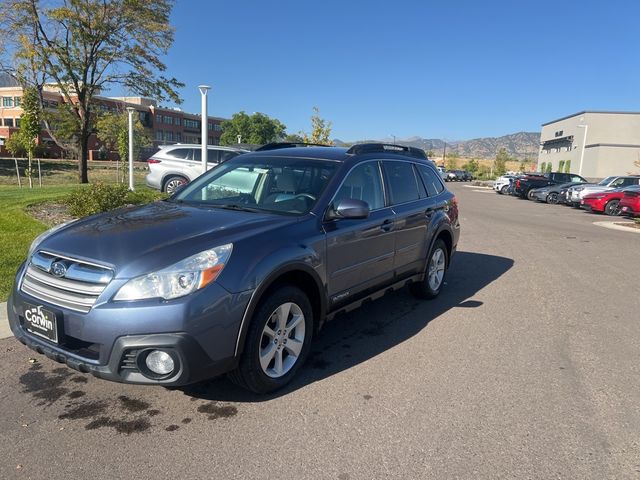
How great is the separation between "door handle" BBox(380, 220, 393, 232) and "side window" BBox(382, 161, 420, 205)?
0.96ft

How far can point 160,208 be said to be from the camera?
426cm

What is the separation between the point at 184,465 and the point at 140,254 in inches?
49.4

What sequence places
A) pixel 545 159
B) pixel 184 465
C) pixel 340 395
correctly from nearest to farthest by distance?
pixel 184 465, pixel 340 395, pixel 545 159

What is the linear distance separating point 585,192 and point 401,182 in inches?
855

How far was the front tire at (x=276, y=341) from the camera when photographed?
3.28 m

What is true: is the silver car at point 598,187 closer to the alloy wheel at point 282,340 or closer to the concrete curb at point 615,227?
the concrete curb at point 615,227

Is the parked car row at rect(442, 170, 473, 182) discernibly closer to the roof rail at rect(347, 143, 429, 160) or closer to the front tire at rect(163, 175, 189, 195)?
the front tire at rect(163, 175, 189, 195)

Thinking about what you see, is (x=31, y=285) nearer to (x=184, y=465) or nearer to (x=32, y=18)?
(x=184, y=465)

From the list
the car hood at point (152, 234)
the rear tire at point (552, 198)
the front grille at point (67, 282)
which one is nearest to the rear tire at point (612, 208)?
the rear tire at point (552, 198)

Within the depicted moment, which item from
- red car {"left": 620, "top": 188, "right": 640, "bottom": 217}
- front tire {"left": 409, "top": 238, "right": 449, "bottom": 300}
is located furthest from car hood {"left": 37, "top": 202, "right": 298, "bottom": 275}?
red car {"left": 620, "top": 188, "right": 640, "bottom": 217}

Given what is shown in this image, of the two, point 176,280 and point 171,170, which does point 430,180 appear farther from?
point 171,170

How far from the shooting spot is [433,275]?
6.03 m

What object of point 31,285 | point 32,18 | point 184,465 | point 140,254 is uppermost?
point 32,18

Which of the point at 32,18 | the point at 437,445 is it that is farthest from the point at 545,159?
the point at 437,445
